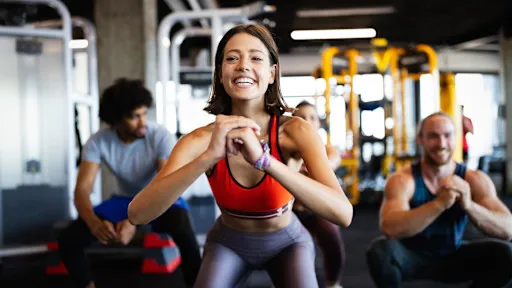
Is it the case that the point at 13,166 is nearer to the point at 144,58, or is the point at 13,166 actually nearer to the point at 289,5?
the point at 144,58

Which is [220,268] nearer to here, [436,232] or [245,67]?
[245,67]

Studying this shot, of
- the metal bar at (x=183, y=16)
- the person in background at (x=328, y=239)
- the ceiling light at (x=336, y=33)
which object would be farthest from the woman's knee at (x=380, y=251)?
the ceiling light at (x=336, y=33)

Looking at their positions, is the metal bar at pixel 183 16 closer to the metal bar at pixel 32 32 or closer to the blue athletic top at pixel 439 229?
the metal bar at pixel 32 32

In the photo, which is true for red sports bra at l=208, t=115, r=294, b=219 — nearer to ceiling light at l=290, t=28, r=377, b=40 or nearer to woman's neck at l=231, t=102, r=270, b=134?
woman's neck at l=231, t=102, r=270, b=134

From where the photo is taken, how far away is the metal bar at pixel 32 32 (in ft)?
11.6

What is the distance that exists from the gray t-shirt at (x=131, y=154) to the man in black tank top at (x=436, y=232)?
111 centimetres

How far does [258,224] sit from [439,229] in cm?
96

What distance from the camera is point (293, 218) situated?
1.62 meters

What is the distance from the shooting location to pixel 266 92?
1527 mm

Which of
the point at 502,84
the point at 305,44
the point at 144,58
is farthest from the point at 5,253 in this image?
the point at 305,44

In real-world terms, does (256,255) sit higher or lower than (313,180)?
lower

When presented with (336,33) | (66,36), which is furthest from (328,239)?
(336,33)

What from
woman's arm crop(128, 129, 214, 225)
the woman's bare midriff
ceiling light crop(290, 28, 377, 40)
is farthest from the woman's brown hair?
ceiling light crop(290, 28, 377, 40)

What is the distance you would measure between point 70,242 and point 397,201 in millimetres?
1505
